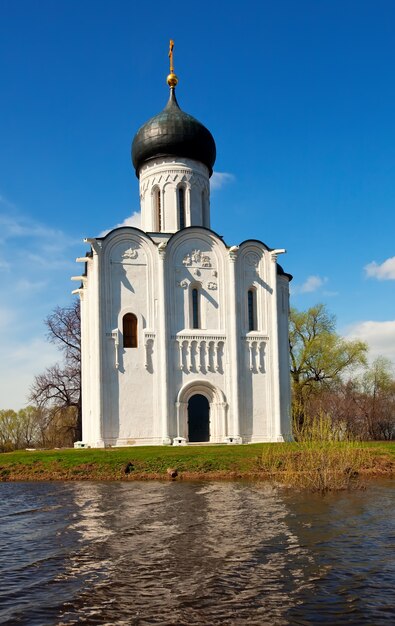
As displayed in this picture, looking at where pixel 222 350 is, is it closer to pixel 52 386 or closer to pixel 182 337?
pixel 182 337

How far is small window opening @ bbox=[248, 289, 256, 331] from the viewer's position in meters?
27.0

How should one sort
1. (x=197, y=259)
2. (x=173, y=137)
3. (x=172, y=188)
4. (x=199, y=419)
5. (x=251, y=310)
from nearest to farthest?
(x=199, y=419) → (x=197, y=259) → (x=251, y=310) → (x=173, y=137) → (x=172, y=188)

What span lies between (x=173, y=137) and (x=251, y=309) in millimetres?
8637

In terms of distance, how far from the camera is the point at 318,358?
38.3 m

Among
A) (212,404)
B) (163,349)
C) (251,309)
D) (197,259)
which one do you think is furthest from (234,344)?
(197,259)

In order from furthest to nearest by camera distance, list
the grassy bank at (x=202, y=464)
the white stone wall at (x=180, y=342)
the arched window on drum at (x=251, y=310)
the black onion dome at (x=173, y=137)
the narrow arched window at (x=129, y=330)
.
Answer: the black onion dome at (x=173, y=137)
the arched window on drum at (x=251, y=310)
the narrow arched window at (x=129, y=330)
the white stone wall at (x=180, y=342)
the grassy bank at (x=202, y=464)

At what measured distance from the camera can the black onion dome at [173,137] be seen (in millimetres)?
29047

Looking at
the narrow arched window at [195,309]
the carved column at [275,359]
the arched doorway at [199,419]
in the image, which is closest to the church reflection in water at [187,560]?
the arched doorway at [199,419]

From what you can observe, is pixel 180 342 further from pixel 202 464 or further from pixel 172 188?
pixel 172 188

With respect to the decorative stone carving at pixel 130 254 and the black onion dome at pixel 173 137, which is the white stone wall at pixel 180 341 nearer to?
the decorative stone carving at pixel 130 254

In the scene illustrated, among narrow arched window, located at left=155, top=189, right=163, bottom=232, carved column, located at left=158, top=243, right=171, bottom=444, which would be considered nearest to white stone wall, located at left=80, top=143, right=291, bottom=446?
carved column, located at left=158, top=243, right=171, bottom=444

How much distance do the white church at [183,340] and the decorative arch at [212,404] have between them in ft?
0.13

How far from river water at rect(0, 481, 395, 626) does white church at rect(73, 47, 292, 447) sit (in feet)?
34.3

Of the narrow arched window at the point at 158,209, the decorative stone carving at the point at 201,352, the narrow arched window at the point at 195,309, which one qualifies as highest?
the narrow arched window at the point at 158,209
